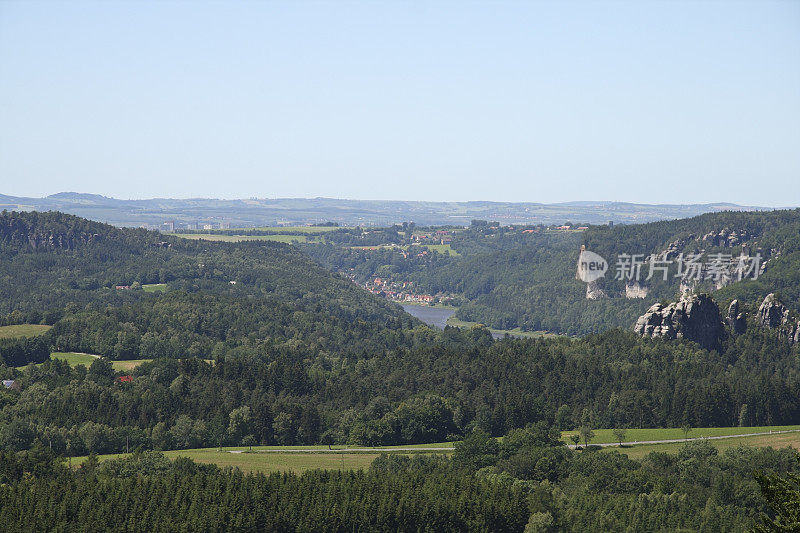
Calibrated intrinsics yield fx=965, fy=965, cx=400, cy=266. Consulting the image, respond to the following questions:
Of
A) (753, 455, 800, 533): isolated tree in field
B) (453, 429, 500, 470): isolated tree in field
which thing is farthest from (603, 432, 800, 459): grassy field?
(753, 455, 800, 533): isolated tree in field

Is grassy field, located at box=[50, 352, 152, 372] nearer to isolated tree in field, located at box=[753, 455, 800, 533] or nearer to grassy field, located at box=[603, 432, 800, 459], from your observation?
grassy field, located at box=[603, 432, 800, 459]

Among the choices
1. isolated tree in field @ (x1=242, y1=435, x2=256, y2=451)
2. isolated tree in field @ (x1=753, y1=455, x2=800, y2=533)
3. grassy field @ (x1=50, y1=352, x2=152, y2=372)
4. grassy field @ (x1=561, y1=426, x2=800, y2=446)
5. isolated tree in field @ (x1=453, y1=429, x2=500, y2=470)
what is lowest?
isolated tree in field @ (x1=242, y1=435, x2=256, y2=451)

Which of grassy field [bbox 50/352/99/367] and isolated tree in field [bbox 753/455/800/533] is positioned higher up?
isolated tree in field [bbox 753/455/800/533]

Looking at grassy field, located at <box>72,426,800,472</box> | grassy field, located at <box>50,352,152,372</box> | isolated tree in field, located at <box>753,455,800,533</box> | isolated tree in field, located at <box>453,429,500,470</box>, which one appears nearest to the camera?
isolated tree in field, located at <box>753,455,800,533</box>

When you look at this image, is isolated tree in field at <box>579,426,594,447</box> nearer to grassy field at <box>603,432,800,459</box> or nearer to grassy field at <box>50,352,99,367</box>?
grassy field at <box>603,432,800,459</box>

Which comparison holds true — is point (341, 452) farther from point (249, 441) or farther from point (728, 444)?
point (728, 444)

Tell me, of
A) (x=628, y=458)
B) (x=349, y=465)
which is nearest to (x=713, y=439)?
(x=628, y=458)

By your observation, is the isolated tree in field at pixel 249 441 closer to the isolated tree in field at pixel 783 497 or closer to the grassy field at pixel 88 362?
the grassy field at pixel 88 362

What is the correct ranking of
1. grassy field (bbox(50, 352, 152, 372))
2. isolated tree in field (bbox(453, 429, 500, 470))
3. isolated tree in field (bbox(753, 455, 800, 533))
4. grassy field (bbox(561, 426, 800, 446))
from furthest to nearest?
grassy field (bbox(50, 352, 152, 372)) < grassy field (bbox(561, 426, 800, 446)) < isolated tree in field (bbox(453, 429, 500, 470)) < isolated tree in field (bbox(753, 455, 800, 533))

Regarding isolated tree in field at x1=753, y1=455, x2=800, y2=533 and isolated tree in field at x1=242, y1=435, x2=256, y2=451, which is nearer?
isolated tree in field at x1=753, y1=455, x2=800, y2=533

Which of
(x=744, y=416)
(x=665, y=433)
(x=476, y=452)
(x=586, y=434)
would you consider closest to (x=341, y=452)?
(x=476, y=452)

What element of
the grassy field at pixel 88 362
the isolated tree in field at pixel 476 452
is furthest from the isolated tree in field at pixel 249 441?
the grassy field at pixel 88 362

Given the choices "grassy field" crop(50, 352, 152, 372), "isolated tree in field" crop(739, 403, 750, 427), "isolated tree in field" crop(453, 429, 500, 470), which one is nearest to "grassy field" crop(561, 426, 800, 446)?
"isolated tree in field" crop(739, 403, 750, 427)

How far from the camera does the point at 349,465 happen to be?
Result: 435 ft
